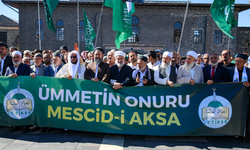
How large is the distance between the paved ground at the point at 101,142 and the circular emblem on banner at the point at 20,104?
0.42m

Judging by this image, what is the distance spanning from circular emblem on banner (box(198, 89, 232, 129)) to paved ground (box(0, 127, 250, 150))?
0.37 meters

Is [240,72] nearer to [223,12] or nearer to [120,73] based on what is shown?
[120,73]

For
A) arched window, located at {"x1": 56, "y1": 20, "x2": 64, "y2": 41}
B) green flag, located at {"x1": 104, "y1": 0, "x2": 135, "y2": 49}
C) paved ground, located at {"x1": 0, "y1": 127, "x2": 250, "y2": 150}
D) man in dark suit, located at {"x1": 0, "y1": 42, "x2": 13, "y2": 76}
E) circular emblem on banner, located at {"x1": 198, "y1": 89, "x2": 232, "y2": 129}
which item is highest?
arched window, located at {"x1": 56, "y1": 20, "x2": 64, "y2": 41}

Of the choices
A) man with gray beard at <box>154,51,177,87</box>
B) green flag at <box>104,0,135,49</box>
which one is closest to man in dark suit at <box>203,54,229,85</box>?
man with gray beard at <box>154,51,177,87</box>

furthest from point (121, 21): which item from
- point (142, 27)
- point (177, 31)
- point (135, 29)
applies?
point (177, 31)

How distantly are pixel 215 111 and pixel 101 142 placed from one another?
2407 millimetres

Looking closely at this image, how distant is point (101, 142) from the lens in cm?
363

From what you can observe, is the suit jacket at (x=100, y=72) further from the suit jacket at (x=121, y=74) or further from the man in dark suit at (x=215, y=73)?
the man in dark suit at (x=215, y=73)

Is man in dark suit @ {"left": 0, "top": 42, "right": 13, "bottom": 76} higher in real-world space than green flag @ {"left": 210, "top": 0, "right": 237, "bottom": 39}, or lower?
lower

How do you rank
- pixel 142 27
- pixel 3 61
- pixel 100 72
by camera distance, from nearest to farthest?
pixel 100 72, pixel 3 61, pixel 142 27

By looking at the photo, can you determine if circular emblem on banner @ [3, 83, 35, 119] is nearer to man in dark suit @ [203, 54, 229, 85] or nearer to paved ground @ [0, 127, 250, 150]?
paved ground @ [0, 127, 250, 150]

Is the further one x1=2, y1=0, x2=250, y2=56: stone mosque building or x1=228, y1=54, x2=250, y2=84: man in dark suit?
x1=2, y1=0, x2=250, y2=56: stone mosque building

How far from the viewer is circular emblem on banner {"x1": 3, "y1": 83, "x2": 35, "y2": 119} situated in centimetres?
405

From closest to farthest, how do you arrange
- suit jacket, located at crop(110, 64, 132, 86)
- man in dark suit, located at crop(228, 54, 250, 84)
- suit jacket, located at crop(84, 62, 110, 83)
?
man in dark suit, located at crop(228, 54, 250, 84) → suit jacket, located at crop(110, 64, 132, 86) → suit jacket, located at crop(84, 62, 110, 83)
